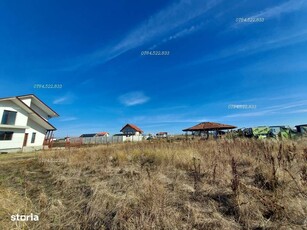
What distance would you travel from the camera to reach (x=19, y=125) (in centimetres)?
2028

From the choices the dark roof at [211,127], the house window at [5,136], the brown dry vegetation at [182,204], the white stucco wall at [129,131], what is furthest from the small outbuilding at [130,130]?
the brown dry vegetation at [182,204]

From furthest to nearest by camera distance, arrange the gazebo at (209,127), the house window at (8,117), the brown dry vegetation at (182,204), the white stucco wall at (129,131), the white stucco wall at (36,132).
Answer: the white stucco wall at (129,131), the white stucco wall at (36,132), the gazebo at (209,127), the house window at (8,117), the brown dry vegetation at (182,204)

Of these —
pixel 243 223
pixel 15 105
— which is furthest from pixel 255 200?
pixel 15 105

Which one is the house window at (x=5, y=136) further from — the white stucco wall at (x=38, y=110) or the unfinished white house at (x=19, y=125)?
the white stucco wall at (x=38, y=110)

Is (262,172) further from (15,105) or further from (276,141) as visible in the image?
(15,105)

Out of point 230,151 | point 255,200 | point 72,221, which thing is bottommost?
point 72,221

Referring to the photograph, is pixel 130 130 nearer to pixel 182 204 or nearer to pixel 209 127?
pixel 209 127

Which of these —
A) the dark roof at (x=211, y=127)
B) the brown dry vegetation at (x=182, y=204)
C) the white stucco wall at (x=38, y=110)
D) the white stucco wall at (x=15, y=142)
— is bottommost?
the brown dry vegetation at (x=182, y=204)

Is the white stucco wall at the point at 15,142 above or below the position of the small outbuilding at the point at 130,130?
below

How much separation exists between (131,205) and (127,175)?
1982 mm

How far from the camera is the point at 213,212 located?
7.75 ft

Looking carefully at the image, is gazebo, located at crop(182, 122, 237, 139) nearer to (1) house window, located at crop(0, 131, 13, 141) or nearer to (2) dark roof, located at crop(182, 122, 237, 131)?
(2) dark roof, located at crop(182, 122, 237, 131)

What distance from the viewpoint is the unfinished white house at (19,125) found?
19.1m

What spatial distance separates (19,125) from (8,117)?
4.51 ft
